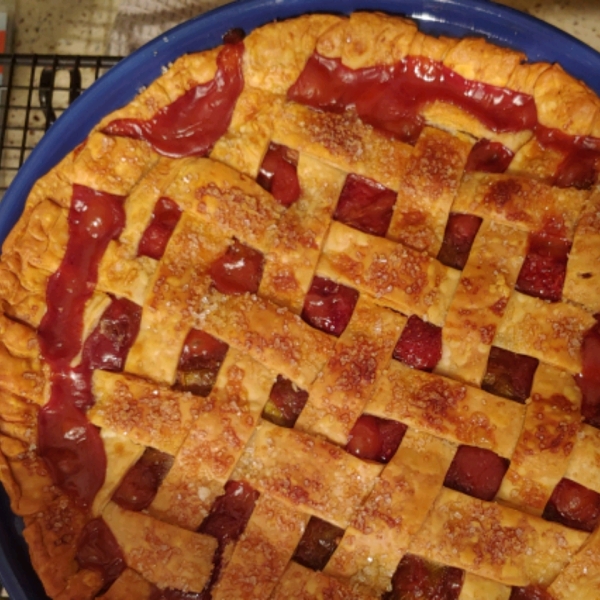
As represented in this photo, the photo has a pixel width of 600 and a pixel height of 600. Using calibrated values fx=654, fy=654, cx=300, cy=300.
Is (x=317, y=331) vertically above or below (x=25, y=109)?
below

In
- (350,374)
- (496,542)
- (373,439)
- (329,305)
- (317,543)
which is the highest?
(329,305)

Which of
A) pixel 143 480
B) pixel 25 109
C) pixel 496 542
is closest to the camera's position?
pixel 496 542

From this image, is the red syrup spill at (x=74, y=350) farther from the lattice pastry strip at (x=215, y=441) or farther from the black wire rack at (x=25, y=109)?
the black wire rack at (x=25, y=109)

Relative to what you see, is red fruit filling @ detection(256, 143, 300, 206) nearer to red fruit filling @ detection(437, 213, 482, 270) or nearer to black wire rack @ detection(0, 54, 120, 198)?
red fruit filling @ detection(437, 213, 482, 270)

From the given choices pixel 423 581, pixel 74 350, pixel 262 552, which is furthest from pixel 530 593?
pixel 74 350

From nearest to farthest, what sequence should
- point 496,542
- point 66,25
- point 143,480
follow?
point 496,542, point 143,480, point 66,25

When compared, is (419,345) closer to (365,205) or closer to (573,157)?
(365,205)

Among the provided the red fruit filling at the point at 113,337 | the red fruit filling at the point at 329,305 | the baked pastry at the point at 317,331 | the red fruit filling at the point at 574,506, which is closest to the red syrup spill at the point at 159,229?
the baked pastry at the point at 317,331

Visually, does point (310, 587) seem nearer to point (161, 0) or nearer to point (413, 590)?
point (413, 590)
